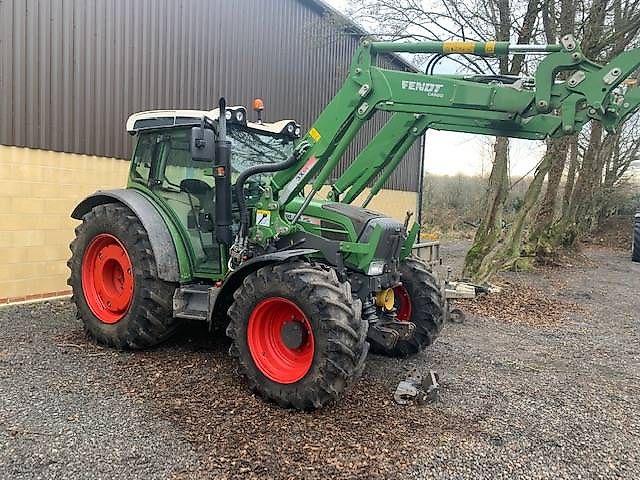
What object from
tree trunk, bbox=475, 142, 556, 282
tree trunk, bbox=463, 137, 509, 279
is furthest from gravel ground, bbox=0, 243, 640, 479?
tree trunk, bbox=463, 137, 509, 279

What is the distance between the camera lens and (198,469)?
3375mm

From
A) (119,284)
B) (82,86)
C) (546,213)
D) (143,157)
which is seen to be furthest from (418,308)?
(546,213)

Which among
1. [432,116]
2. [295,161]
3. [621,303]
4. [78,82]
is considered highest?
[78,82]

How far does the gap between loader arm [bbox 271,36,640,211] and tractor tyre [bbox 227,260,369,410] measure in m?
0.88

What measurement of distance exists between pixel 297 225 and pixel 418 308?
5.26 feet

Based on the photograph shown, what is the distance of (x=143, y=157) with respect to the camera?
228 inches

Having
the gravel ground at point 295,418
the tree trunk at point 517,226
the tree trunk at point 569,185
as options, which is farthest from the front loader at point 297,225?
the tree trunk at point 569,185

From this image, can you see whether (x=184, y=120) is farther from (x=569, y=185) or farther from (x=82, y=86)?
(x=569, y=185)

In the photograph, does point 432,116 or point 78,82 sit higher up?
point 78,82

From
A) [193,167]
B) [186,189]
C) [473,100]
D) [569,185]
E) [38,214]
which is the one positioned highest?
[473,100]

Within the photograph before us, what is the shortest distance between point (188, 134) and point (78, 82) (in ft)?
11.3

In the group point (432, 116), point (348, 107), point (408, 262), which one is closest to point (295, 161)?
point (348, 107)

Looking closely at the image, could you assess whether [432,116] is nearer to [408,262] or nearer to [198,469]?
[408,262]

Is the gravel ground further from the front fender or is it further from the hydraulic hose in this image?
the hydraulic hose
